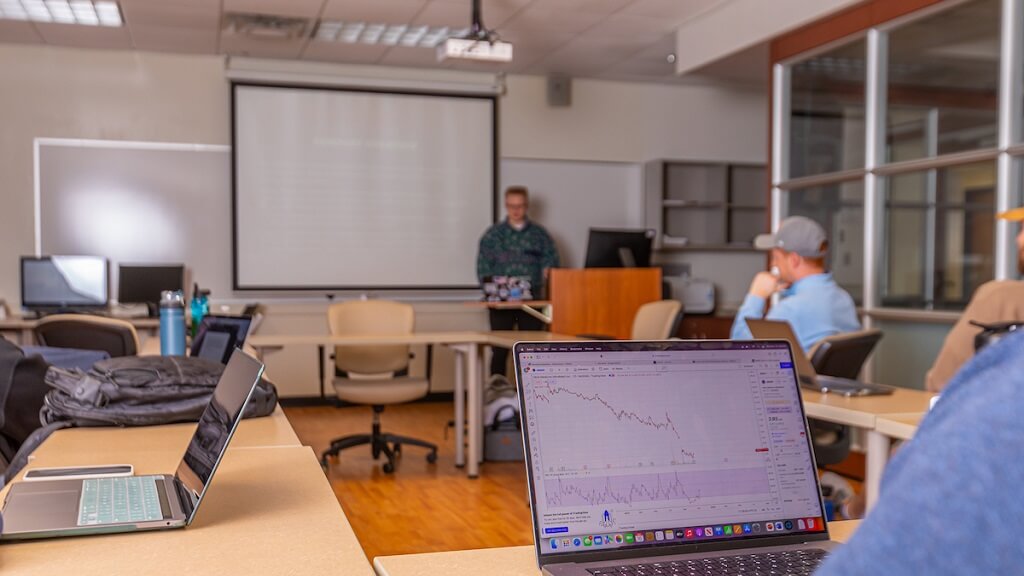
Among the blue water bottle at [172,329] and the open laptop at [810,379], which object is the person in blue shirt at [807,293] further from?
the blue water bottle at [172,329]

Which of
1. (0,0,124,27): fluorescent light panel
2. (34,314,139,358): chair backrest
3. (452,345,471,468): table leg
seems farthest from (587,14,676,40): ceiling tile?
(34,314,139,358): chair backrest

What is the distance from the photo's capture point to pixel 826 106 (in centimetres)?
542

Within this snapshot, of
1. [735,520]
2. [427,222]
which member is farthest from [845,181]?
[735,520]

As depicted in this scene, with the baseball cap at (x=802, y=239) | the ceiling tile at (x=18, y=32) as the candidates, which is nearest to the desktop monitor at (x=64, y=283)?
the ceiling tile at (x=18, y=32)

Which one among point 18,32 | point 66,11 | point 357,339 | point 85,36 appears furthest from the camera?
point 85,36

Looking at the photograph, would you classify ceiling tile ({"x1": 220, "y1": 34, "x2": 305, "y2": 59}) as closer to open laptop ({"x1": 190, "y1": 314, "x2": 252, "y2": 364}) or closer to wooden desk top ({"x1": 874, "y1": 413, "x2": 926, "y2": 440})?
open laptop ({"x1": 190, "y1": 314, "x2": 252, "y2": 364})

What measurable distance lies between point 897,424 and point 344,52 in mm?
5848

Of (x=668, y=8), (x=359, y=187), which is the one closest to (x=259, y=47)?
(x=359, y=187)

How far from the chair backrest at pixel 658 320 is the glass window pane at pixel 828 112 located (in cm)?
130

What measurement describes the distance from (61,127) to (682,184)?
16.5ft

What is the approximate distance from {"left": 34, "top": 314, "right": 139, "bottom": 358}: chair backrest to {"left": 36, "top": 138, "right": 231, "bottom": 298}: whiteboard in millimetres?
2663

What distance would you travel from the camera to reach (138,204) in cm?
711

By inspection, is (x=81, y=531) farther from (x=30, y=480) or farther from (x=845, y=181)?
(x=845, y=181)

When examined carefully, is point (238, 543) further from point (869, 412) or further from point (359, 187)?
point (359, 187)
